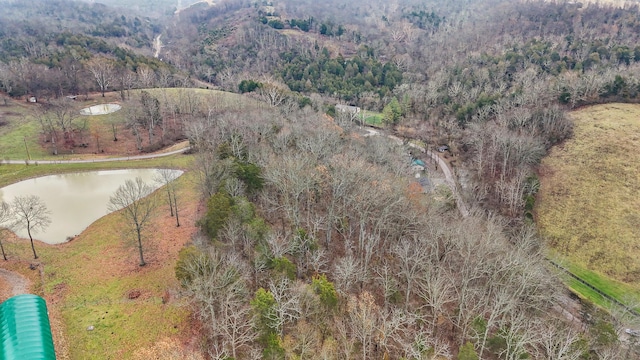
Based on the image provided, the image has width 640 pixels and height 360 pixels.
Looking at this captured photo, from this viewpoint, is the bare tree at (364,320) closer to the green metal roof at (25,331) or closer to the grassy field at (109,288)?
the grassy field at (109,288)

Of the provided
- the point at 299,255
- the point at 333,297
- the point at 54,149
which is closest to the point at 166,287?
the point at 299,255

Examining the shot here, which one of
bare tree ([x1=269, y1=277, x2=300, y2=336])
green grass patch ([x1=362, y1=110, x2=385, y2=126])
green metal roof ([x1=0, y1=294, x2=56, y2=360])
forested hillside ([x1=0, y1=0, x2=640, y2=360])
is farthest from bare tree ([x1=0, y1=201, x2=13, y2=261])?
green grass patch ([x1=362, y1=110, x2=385, y2=126])

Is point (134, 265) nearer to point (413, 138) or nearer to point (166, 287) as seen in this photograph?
point (166, 287)

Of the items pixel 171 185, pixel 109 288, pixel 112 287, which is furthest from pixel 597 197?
pixel 109 288

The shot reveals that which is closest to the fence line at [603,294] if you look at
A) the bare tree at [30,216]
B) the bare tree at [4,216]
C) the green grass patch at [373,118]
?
the bare tree at [30,216]

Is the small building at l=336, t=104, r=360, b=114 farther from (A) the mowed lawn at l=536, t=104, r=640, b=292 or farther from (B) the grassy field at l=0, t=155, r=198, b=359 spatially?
(B) the grassy field at l=0, t=155, r=198, b=359

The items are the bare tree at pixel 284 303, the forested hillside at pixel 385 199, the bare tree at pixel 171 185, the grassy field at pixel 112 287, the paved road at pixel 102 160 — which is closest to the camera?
the bare tree at pixel 284 303

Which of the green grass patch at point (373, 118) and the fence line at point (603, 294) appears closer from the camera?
the fence line at point (603, 294)
